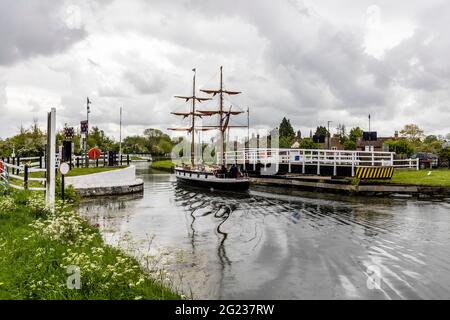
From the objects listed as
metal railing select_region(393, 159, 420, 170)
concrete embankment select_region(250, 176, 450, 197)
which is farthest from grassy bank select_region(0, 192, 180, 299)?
metal railing select_region(393, 159, 420, 170)

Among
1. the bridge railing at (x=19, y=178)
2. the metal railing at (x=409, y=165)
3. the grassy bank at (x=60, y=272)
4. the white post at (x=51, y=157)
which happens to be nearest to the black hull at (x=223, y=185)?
the metal railing at (x=409, y=165)

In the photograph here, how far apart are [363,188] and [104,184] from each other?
20.2 meters

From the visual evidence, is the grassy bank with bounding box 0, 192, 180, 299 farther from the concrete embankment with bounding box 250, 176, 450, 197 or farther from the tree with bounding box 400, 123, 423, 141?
the tree with bounding box 400, 123, 423, 141

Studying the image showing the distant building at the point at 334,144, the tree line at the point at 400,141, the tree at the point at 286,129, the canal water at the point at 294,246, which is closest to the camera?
the canal water at the point at 294,246

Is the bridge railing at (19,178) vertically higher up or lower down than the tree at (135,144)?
lower down

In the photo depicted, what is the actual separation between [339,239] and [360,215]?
6451 millimetres

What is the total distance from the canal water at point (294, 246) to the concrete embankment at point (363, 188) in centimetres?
370

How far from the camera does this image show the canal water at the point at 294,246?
30.0ft

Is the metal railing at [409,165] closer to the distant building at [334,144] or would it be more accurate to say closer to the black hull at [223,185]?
the black hull at [223,185]

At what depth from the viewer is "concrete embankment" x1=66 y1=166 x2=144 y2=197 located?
29.0 metres

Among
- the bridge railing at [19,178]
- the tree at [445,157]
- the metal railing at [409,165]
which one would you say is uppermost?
the tree at [445,157]

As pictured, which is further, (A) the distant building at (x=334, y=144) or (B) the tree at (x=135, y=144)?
(B) the tree at (x=135, y=144)

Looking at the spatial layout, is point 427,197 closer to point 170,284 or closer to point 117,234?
point 117,234

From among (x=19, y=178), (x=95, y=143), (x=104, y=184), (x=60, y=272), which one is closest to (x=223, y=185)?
(x=104, y=184)
